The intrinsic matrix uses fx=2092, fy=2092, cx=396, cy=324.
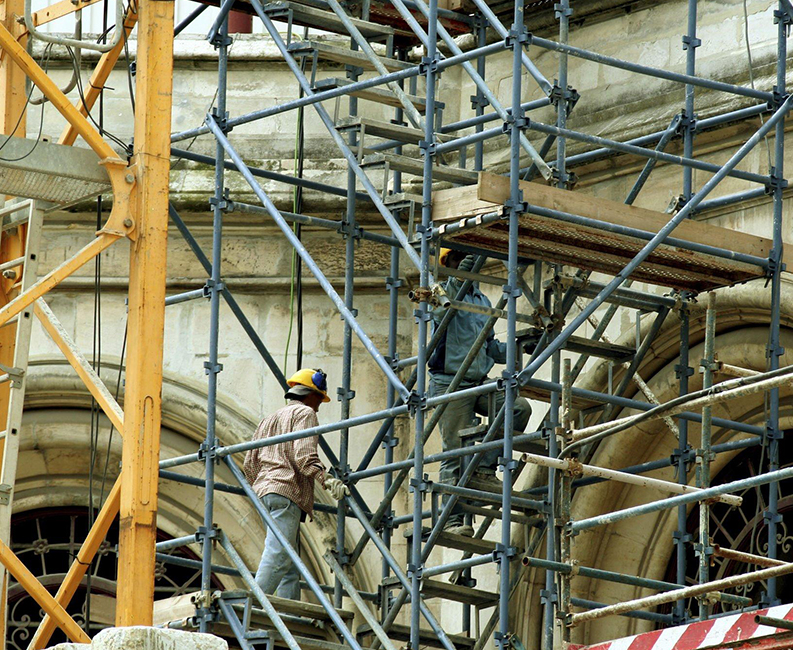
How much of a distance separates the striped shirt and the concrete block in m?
3.72

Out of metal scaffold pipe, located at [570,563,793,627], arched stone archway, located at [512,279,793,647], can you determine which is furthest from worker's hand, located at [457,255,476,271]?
metal scaffold pipe, located at [570,563,793,627]

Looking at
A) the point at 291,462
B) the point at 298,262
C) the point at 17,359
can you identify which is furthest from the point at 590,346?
the point at 17,359

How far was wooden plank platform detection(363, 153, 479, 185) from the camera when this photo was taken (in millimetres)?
11555

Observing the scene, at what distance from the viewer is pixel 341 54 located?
12.6 metres

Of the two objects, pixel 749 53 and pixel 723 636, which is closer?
pixel 723 636

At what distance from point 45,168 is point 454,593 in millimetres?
3372

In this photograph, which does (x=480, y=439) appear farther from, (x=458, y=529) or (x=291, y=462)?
(x=291, y=462)

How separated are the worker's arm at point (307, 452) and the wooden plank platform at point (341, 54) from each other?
215 cm

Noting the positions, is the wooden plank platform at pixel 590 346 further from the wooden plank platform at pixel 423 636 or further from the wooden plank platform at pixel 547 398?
the wooden plank platform at pixel 423 636

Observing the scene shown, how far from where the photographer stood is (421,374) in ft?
36.7

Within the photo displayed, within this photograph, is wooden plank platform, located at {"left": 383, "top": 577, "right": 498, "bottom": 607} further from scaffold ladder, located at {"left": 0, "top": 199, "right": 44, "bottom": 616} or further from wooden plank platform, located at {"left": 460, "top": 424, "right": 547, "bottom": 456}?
scaffold ladder, located at {"left": 0, "top": 199, "right": 44, "bottom": 616}

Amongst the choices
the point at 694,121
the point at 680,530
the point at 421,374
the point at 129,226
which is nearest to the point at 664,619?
the point at 680,530

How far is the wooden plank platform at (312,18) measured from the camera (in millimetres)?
12938

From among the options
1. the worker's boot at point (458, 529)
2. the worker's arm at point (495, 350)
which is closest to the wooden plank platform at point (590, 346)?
the worker's arm at point (495, 350)
